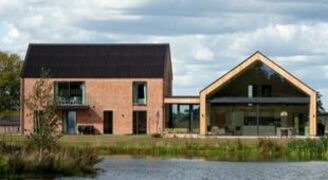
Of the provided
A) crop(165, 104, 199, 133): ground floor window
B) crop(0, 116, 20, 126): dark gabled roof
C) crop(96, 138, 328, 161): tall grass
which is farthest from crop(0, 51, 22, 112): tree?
crop(96, 138, 328, 161): tall grass

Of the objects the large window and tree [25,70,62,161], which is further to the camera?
the large window

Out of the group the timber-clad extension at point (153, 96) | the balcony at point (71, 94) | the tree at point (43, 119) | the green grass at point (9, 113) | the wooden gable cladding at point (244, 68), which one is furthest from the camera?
the green grass at point (9, 113)

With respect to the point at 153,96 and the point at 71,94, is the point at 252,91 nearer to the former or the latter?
the point at 153,96

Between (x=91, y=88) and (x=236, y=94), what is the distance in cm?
1353

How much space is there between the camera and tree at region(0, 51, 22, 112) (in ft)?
391

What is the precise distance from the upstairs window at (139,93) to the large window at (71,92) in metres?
4.57

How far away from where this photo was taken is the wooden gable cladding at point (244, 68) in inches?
3142

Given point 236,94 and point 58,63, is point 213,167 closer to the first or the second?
point 236,94

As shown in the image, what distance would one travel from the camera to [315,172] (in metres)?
46.9

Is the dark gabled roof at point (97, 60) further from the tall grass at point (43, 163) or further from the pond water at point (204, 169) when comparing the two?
the tall grass at point (43, 163)

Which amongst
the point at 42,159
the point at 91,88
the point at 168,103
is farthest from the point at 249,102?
the point at 42,159

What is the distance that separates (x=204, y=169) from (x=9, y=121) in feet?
185

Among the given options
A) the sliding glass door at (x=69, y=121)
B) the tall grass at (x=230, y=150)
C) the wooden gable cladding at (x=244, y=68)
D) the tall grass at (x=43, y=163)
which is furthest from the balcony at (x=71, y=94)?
the tall grass at (x=43, y=163)

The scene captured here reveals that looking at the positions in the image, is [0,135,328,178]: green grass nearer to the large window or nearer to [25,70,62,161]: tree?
[25,70,62,161]: tree
